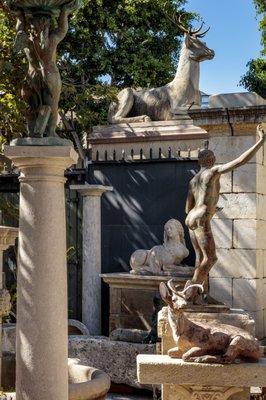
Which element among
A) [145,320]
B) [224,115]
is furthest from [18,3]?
[145,320]

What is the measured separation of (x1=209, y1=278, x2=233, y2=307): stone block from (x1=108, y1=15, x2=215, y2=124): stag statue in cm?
342

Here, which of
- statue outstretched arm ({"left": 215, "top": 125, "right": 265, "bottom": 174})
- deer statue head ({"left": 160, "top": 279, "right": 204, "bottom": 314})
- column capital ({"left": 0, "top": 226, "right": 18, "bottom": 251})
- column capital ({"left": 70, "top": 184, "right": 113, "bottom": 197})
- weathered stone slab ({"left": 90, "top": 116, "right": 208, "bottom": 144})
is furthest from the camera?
weathered stone slab ({"left": 90, "top": 116, "right": 208, "bottom": 144})

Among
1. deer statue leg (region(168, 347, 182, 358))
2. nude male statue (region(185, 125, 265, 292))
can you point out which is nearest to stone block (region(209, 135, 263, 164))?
nude male statue (region(185, 125, 265, 292))

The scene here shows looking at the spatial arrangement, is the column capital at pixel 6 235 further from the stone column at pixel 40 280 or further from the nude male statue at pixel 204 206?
the stone column at pixel 40 280

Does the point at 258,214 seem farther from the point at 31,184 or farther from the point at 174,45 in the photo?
the point at 174,45

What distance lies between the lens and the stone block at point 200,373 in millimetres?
5262

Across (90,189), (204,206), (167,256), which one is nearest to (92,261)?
(90,189)

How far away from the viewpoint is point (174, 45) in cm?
2122

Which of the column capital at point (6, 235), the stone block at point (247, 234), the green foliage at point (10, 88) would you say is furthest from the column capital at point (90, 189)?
the column capital at point (6, 235)

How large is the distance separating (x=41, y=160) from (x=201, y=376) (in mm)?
1952

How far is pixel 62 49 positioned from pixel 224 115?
Result: 39.0ft

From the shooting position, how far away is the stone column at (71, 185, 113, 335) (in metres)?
10.2

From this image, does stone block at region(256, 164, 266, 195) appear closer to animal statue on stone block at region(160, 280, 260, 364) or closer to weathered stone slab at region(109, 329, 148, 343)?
weathered stone slab at region(109, 329, 148, 343)

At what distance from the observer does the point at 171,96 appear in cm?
1151
